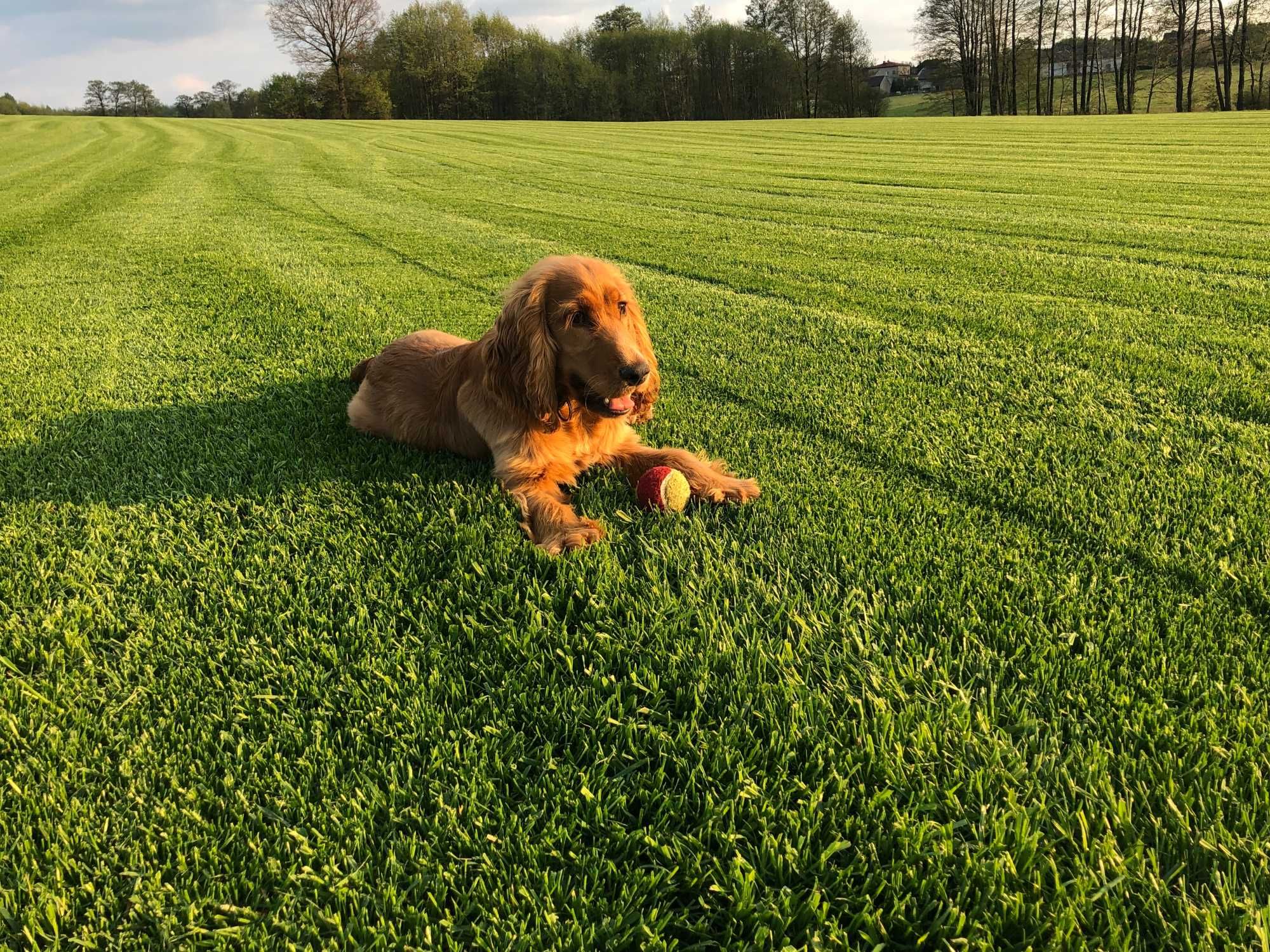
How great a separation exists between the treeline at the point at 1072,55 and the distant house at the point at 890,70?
8.36 meters

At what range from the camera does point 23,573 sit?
253cm

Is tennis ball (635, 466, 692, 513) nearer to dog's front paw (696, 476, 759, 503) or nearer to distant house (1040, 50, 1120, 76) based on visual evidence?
dog's front paw (696, 476, 759, 503)

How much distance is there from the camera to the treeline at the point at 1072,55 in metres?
55.0

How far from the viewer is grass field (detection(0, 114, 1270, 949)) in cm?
142

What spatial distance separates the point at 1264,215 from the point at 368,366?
11.5 metres

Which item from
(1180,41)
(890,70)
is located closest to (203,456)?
(1180,41)

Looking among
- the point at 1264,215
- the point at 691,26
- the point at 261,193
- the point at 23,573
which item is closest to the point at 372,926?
the point at 23,573

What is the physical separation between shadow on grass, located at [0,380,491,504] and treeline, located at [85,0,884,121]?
67.4 meters

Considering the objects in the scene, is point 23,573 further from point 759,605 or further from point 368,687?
point 759,605

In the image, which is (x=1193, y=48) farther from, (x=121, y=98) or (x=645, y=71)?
(x=121, y=98)

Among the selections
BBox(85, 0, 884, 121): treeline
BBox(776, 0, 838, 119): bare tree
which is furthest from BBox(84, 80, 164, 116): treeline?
BBox(776, 0, 838, 119): bare tree

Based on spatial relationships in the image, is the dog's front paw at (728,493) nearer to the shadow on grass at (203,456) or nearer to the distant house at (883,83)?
the shadow on grass at (203,456)

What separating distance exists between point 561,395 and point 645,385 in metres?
0.38

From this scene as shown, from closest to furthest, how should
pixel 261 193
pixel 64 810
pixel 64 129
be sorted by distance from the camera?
pixel 64 810
pixel 261 193
pixel 64 129
